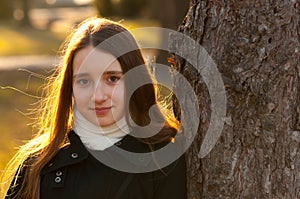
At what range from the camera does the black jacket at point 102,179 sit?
2518mm

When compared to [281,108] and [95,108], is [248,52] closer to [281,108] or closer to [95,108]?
[281,108]

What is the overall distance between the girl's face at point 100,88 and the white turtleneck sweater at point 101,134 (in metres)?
0.02

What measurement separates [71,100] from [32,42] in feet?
68.2

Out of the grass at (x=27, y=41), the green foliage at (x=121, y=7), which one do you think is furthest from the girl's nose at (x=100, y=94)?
the green foliage at (x=121, y=7)

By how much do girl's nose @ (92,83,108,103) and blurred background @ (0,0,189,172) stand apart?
0.47 metres

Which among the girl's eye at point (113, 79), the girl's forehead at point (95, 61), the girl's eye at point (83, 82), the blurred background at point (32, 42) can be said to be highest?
the blurred background at point (32, 42)

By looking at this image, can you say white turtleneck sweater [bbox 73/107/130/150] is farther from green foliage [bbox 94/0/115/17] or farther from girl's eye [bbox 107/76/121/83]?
green foliage [bbox 94/0/115/17]

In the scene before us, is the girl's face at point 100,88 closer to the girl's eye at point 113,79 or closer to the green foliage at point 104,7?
the girl's eye at point 113,79

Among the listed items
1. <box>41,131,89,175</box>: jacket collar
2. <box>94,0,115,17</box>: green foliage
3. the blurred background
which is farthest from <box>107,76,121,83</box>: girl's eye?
<box>94,0,115,17</box>: green foliage

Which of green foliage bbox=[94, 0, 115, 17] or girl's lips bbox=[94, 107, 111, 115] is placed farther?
green foliage bbox=[94, 0, 115, 17]

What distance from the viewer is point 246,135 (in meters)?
2.39

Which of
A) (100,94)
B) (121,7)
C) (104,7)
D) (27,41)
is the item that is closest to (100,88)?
(100,94)

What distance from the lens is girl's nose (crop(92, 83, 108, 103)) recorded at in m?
2.53

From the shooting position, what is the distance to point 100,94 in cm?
253
